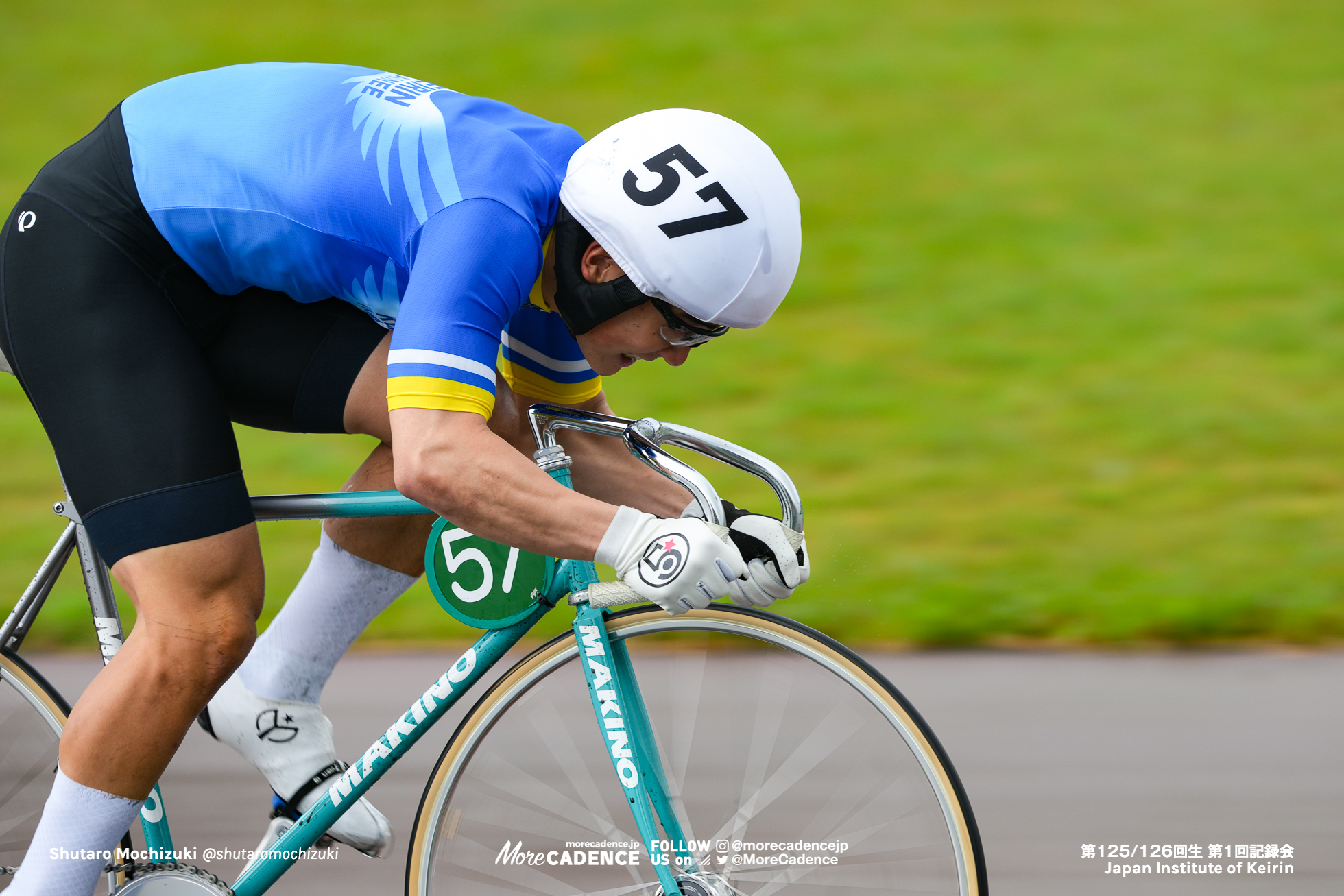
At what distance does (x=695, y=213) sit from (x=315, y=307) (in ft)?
2.61

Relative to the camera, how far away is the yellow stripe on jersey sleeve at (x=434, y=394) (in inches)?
76.4

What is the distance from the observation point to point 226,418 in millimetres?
2285

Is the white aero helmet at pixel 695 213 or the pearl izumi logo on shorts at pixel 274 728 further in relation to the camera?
the pearl izumi logo on shorts at pixel 274 728

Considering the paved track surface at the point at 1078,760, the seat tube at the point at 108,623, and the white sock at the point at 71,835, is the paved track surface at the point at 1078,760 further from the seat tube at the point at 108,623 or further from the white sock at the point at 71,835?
the white sock at the point at 71,835

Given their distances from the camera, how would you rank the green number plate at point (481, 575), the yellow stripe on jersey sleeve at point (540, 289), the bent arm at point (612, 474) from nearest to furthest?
the yellow stripe on jersey sleeve at point (540, 289) → the green number plate at point (481, 575) → the bent arm at point (612, 474)

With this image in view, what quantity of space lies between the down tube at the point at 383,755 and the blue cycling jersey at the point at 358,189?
48 centimetres

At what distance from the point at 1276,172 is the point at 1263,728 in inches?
197

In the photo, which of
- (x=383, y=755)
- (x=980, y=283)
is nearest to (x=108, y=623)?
(x=383, y=755)

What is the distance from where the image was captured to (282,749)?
8.31ft

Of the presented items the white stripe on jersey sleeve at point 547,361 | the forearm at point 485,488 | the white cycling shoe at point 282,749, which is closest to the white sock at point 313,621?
the white cycling shoe at point 282,749

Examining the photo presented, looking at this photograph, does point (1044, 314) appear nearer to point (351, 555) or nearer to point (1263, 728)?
point (1263, 728)

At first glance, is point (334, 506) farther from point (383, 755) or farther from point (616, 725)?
point (616, 725)

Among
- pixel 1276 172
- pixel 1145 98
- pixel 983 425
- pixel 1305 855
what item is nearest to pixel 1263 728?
pixel 1305 855

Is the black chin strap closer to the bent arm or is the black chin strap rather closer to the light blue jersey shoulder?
the light blue jersey shoulder
